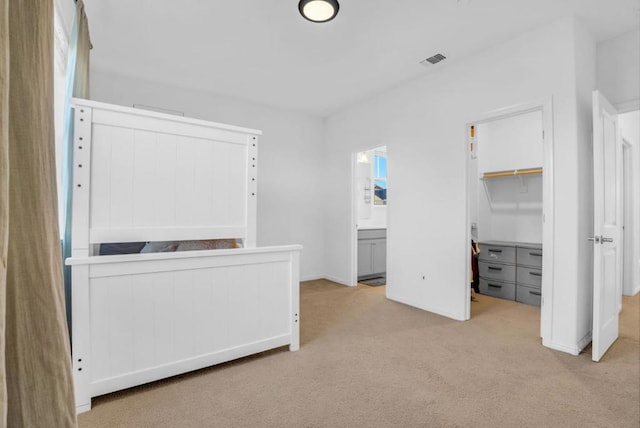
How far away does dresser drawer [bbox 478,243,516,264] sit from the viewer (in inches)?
154

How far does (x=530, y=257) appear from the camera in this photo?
3.73 meters

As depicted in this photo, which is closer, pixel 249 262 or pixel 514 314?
pixel 249 262

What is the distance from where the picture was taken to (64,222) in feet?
6.44

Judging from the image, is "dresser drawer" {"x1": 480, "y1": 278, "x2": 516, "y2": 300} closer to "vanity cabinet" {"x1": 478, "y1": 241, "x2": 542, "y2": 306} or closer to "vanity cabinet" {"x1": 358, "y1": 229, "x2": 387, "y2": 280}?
"vanity cabinet" {"x1": 478, "y1": 241, "x2": 542, "y2": 306}

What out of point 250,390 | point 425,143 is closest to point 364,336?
point 250,390

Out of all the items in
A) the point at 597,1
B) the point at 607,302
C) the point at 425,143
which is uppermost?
the point at 597,1

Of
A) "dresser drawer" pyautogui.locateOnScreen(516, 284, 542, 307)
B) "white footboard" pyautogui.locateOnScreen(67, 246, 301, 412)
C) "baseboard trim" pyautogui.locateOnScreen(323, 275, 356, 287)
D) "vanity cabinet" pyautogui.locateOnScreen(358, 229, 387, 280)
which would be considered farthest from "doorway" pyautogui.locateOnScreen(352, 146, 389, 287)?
"white footboard" pyautogui.locateOnScreen(67, 246, 301, 412)

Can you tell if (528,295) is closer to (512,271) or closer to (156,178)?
(512,271)

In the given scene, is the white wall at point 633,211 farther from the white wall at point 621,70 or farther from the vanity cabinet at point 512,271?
the white wall at point 621,70

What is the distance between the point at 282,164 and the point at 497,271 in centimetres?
330

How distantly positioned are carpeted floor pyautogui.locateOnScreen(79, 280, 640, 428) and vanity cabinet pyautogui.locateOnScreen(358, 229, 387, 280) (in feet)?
6.98

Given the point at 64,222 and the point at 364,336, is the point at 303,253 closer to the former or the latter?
the point at 364,336

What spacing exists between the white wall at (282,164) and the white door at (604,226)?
11.6ft

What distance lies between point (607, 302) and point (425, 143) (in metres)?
2.11
